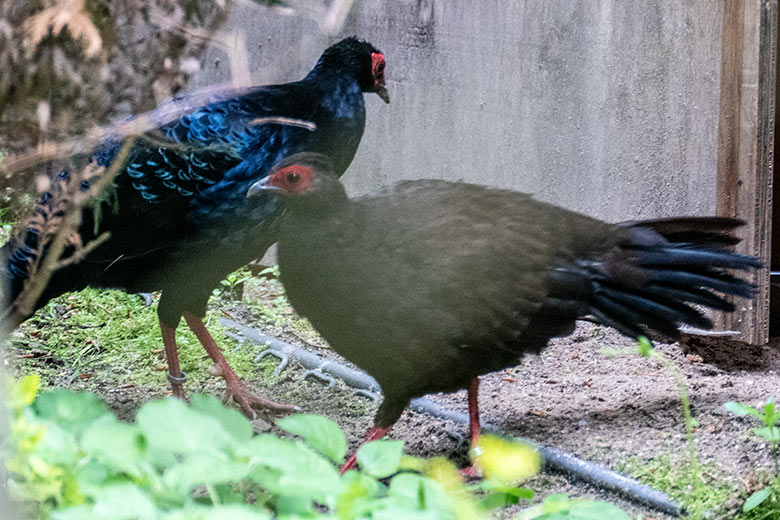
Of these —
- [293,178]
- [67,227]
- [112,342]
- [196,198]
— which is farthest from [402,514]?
[112,342]

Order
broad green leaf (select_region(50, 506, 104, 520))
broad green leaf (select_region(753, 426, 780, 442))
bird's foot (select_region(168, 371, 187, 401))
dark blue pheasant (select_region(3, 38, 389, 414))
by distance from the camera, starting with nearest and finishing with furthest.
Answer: broad green leaf (select_region(50, 506, 104, 520)) → broad green leaf (select_region(753, 426, 780, 442)) → dark blue pheasant (select_region(3, 38, 389, 414)) → bird's foot (select_region(168, 371, 187, 401))

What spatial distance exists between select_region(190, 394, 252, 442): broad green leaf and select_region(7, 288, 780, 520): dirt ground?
1.33m

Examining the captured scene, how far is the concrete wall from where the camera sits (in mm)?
4031

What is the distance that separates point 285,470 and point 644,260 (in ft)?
6.87

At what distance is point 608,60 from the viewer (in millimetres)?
4105

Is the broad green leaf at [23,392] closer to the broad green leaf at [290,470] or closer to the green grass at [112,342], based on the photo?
the broad green leaf at [290,470]

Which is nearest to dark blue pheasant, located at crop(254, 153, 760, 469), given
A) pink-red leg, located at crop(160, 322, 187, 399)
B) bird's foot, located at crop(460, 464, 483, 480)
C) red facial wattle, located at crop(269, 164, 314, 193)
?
red facial wattle, located at crop(269, 164, 314, 193)

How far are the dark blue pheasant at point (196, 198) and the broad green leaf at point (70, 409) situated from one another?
5.02ft

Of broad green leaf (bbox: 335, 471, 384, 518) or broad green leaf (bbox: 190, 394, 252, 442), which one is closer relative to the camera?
broad green leaf (bbox: 335, 471, 384, 518)

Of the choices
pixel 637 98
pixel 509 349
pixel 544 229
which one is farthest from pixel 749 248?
pixel 509 349

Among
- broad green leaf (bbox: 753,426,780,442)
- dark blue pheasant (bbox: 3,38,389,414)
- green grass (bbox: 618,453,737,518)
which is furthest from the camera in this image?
dark blue pheasant (bbox: 3,38,389,414)

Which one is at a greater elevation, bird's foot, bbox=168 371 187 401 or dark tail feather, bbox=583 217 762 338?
dark tail feather, bbox=583 217 762 338

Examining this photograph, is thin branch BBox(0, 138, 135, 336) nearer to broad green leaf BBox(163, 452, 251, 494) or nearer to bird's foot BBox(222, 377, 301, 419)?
broad green leaf BBox(163, 452, 251, 494)

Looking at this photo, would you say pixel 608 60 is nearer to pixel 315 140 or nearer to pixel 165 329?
pixel 315 140
